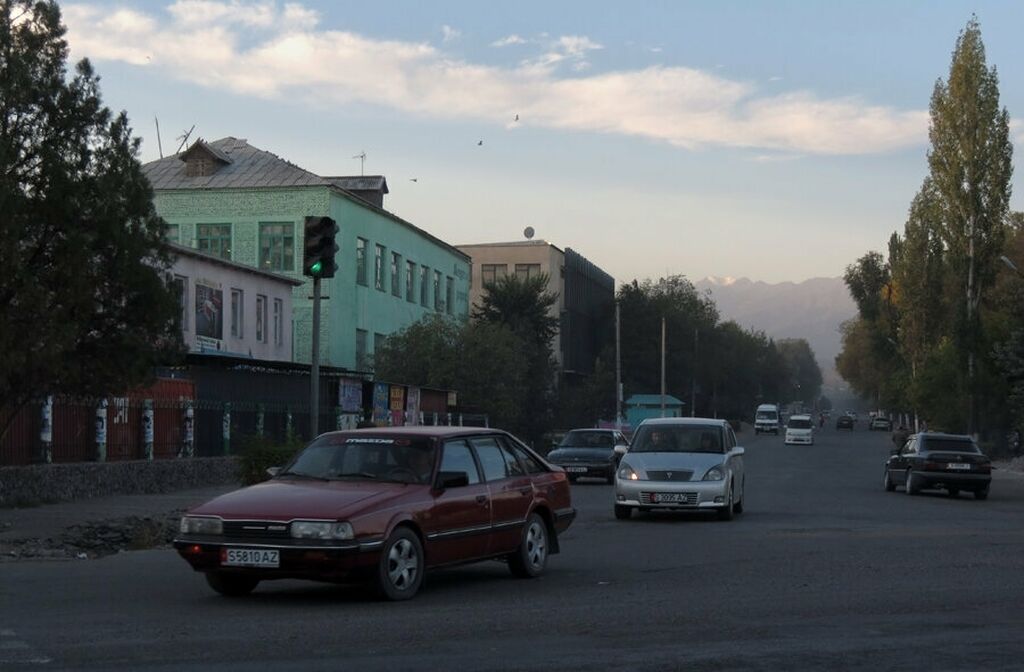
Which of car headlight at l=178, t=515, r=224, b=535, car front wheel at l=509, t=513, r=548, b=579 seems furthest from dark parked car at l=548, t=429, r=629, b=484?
car headlight at l=178, t=515, r=224, b=535

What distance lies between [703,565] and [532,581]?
7.98ft

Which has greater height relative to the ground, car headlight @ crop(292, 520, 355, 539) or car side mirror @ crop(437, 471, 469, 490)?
car side mirror @ crop(437, 471, 469, 490)

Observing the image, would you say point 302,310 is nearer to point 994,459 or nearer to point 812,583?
point 994,459

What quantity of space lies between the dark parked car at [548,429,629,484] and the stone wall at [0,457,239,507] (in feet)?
31.9

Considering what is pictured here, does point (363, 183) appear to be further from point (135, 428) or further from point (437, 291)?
point (135, 428)

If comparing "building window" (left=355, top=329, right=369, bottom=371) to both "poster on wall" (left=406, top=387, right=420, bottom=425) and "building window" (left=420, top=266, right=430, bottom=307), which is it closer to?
"building window" (left=420, top=266, right=430, bottom=307)

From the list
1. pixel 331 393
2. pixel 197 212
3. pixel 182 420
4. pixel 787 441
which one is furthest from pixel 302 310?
pixel 787 441

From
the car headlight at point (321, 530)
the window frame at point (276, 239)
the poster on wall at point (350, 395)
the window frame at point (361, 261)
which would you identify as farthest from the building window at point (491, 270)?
the car headlight at point (321, 530)

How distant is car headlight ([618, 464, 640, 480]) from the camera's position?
22094 mm

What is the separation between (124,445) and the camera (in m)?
27.6

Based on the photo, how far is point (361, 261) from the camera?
61594 mm

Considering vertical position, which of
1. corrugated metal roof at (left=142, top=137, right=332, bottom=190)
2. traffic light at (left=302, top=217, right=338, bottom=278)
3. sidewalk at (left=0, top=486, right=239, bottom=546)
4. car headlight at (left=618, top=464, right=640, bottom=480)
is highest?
corrugated metal roof at (left=142, top=137, right=332, bottom=190)

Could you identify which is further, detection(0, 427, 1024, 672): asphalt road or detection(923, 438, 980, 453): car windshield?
detection(923, 438, 980, 453): car windshield

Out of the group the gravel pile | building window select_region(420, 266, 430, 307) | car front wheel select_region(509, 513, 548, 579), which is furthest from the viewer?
building window select_region(420, 266, 430, 307)
